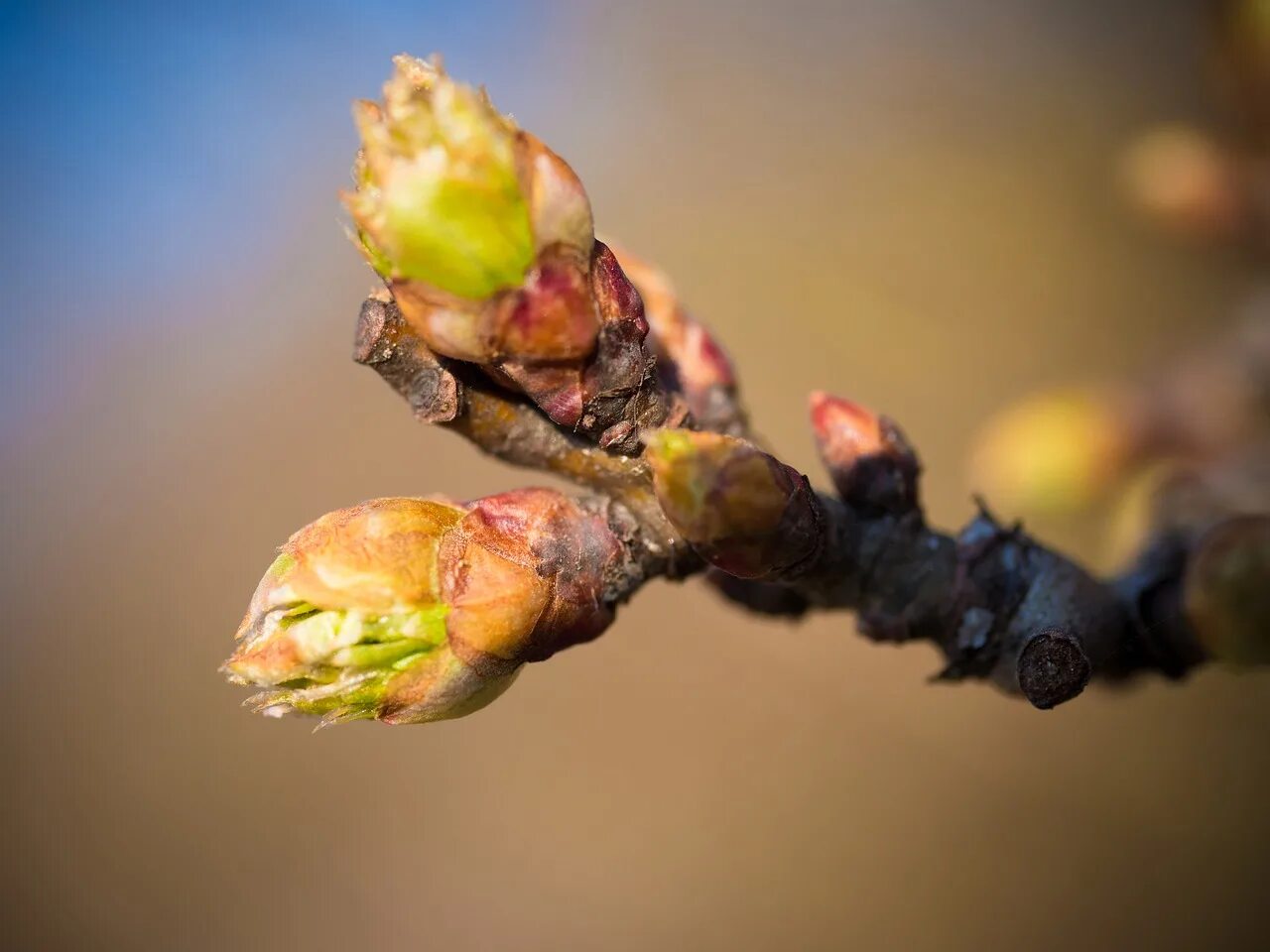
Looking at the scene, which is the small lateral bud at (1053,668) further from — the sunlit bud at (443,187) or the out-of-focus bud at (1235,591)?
the sunlit bud at (443,187)

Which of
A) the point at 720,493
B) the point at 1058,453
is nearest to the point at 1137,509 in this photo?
the point at 1058,453

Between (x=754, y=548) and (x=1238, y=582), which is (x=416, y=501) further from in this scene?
(x=1238, y=582)

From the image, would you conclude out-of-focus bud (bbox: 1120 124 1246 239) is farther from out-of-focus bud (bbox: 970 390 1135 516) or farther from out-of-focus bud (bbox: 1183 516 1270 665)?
out-of-focus bud (bbox: 1183 516 1270 665)

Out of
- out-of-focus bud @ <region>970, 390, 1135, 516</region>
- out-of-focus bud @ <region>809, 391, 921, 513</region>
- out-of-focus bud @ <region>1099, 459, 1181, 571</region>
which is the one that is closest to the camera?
out-of-focus bud @ <region>809, 391, 921, 513</region>

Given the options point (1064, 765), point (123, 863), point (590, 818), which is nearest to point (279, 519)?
point (123, 863)

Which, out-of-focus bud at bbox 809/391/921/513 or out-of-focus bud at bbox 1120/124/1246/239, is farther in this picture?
out-of-focus bud at bbox 1120/124/1246/239

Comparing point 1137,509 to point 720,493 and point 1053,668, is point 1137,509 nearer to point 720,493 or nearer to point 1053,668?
point 1053,668

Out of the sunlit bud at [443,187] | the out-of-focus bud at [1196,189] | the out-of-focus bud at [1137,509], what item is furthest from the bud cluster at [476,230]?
the out-of-focus bud at [1196,189]

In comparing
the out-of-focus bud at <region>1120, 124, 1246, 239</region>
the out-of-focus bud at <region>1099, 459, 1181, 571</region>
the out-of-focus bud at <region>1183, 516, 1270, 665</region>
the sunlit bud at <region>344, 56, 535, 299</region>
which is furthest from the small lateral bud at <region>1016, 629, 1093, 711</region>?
the out-of-focus bud at <region>1120, 124, 1246, 239</region>
